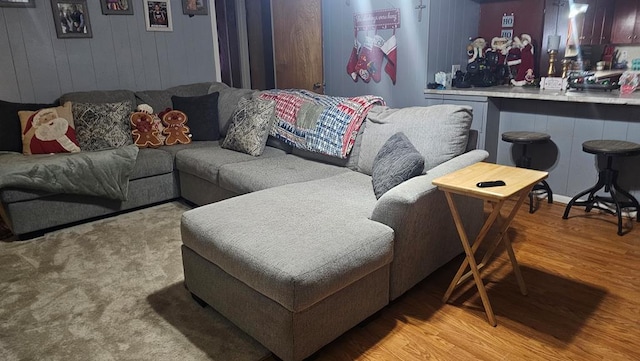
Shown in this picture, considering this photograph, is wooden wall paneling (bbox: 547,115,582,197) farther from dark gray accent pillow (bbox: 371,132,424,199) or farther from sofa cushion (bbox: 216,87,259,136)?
sofa cushion (bbox: 216,87,259,136)

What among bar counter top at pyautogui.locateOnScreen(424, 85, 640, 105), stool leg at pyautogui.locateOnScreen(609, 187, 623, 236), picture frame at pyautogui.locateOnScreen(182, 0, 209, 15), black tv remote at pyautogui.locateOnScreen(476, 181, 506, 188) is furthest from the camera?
picture frame at pyautogui.locateOnScreen(182, 0, 209, 15)

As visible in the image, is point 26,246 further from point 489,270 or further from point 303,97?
point 489,270

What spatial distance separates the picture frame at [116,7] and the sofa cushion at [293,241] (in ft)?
9.01

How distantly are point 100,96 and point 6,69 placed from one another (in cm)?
72

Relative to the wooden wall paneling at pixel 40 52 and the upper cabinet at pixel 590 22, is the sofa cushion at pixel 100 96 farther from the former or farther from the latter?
the upper cabinet at pixel 590 22

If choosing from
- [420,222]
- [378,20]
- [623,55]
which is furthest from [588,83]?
[420,222]

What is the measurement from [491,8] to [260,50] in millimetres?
3104

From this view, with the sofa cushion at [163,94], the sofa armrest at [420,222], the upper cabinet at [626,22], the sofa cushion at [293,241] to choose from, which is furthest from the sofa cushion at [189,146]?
the upper cabinet at [626,22]

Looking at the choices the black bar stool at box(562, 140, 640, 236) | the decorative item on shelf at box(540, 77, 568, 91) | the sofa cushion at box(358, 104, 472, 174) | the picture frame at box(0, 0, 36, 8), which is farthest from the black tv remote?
the picture frame at box(0, 0, 36, 8)

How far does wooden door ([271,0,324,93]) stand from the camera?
4723 millimetres

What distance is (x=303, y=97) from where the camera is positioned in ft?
11.1

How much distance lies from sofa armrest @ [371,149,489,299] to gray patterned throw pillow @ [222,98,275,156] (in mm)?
1560

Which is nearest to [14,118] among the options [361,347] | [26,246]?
[26,246]

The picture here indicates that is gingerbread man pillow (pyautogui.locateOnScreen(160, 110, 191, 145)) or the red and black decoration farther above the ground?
the red and black decoration
